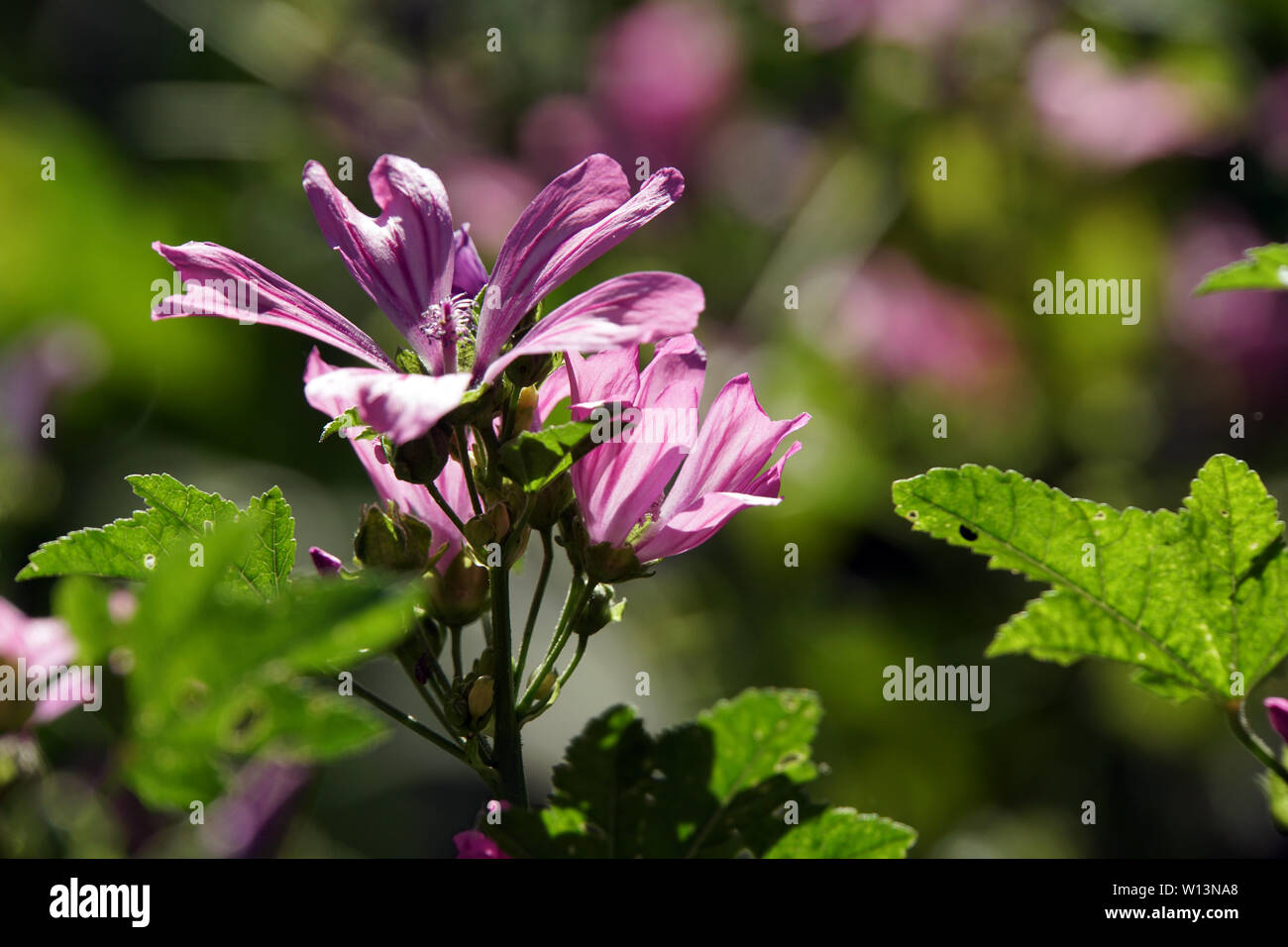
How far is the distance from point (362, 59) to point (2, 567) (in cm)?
134

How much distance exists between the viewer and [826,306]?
233cm

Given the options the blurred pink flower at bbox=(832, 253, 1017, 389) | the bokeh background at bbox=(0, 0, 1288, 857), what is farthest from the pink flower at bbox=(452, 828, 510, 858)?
the blurred pink flower at bbox=(832, 253, 1017, 389)

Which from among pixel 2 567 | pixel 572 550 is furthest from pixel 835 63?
pixel 572 550

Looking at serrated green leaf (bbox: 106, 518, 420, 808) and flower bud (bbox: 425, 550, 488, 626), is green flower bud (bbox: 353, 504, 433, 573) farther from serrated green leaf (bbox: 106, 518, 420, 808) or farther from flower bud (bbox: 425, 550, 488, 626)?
serrated green leaf (bbox: 106, 518, 420, 808)

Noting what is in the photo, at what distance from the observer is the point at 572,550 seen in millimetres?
759

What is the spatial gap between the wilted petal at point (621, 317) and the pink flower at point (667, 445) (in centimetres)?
7

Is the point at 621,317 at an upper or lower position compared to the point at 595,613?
upper

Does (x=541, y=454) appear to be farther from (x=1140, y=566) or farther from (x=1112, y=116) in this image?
(x=1112, y=116)

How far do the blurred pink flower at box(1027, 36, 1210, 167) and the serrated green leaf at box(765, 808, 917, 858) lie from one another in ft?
6.27

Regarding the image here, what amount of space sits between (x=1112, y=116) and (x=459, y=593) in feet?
6.41

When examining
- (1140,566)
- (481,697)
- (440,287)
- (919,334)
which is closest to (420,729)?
(481,697)

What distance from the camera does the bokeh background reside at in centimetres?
216
